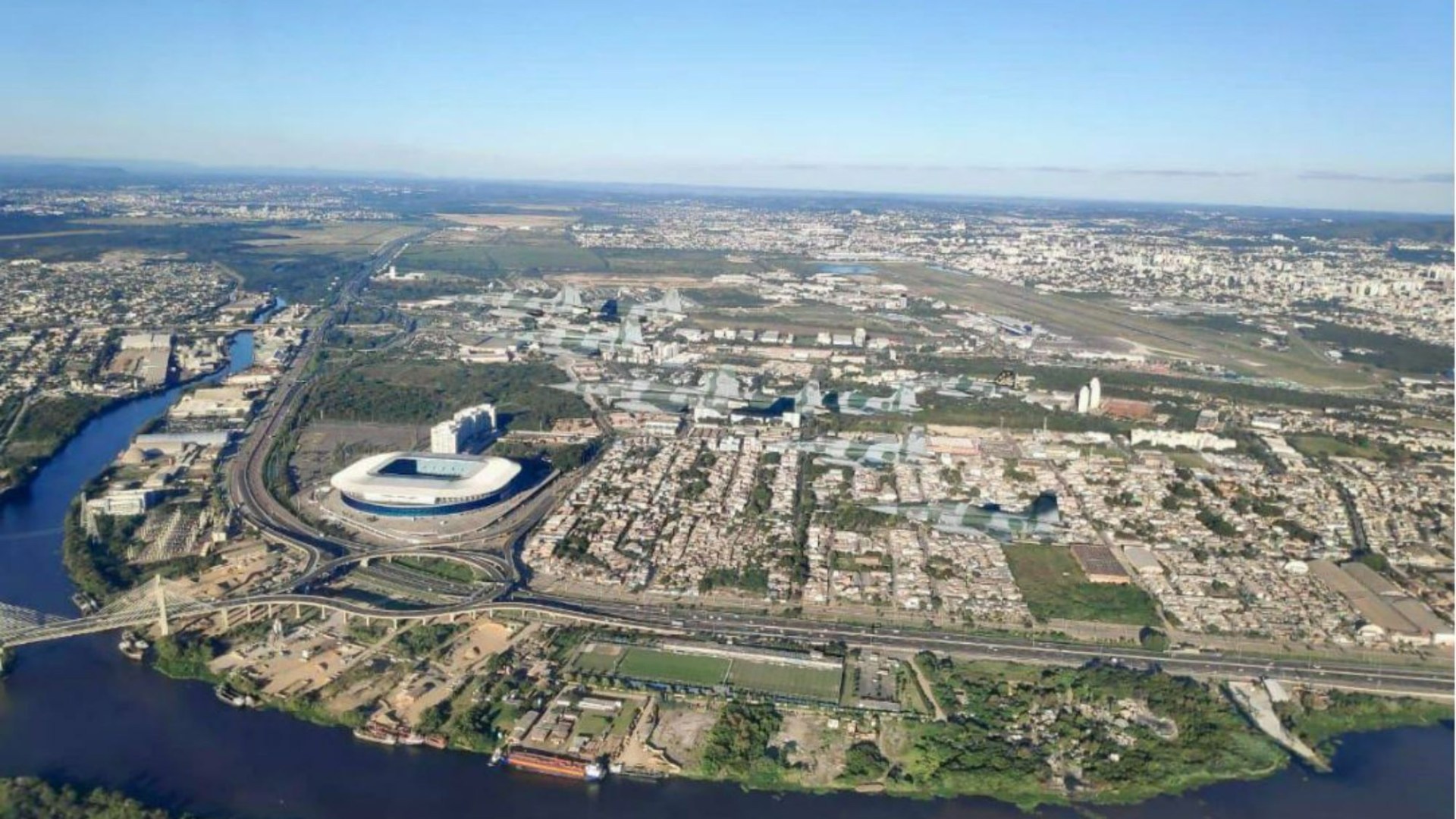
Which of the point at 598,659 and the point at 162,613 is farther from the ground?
the point at 162,613

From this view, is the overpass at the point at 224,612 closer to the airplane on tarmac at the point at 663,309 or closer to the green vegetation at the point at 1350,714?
the green vegetation at the point at 1350,714

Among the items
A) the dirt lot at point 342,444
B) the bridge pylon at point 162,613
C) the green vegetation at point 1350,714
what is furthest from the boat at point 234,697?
the green vegetation at point 1350,714

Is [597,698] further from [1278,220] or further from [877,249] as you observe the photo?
[1278,220]

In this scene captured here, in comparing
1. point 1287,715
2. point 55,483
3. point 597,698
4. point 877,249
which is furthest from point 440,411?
point 877,249

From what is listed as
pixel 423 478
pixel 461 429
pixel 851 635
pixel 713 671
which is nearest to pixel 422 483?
pixel 423 478

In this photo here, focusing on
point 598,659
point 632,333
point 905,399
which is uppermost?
point 632,333

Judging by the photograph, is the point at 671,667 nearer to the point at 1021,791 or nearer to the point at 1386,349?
the point at 1021,791

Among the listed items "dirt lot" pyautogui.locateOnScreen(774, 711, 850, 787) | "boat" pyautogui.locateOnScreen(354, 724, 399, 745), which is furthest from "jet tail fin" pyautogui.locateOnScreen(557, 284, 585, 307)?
"dirt lot" pyautogui.locateOnScreen(774, 711, 850, 787)
